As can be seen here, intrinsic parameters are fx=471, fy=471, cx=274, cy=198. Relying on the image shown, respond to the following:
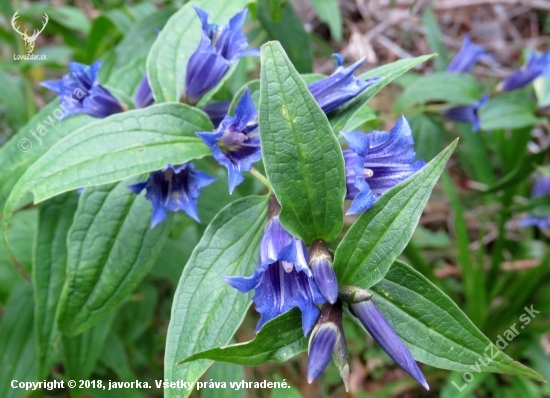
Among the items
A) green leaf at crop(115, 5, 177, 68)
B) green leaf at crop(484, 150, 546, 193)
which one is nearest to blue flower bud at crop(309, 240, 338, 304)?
green leaf at crop(115, 5, 177, 68)

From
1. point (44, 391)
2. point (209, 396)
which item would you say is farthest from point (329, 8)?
point (44, 391)

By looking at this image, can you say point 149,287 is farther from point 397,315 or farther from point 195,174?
point 397,315

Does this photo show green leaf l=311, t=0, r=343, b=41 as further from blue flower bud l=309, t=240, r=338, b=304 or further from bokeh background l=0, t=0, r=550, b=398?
blue flower bud l=309, t=240, r=338, b=304

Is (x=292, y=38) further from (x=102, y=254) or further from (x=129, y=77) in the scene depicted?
(x=102, y=254)

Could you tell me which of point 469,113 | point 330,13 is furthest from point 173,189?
point 469,113

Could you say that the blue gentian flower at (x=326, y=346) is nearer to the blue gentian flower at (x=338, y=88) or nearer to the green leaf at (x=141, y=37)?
the blue gentian flower at (x=338, y=88)

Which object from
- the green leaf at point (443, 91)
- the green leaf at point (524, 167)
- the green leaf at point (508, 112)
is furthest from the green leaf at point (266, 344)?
the green leaf at point (524, 167)
